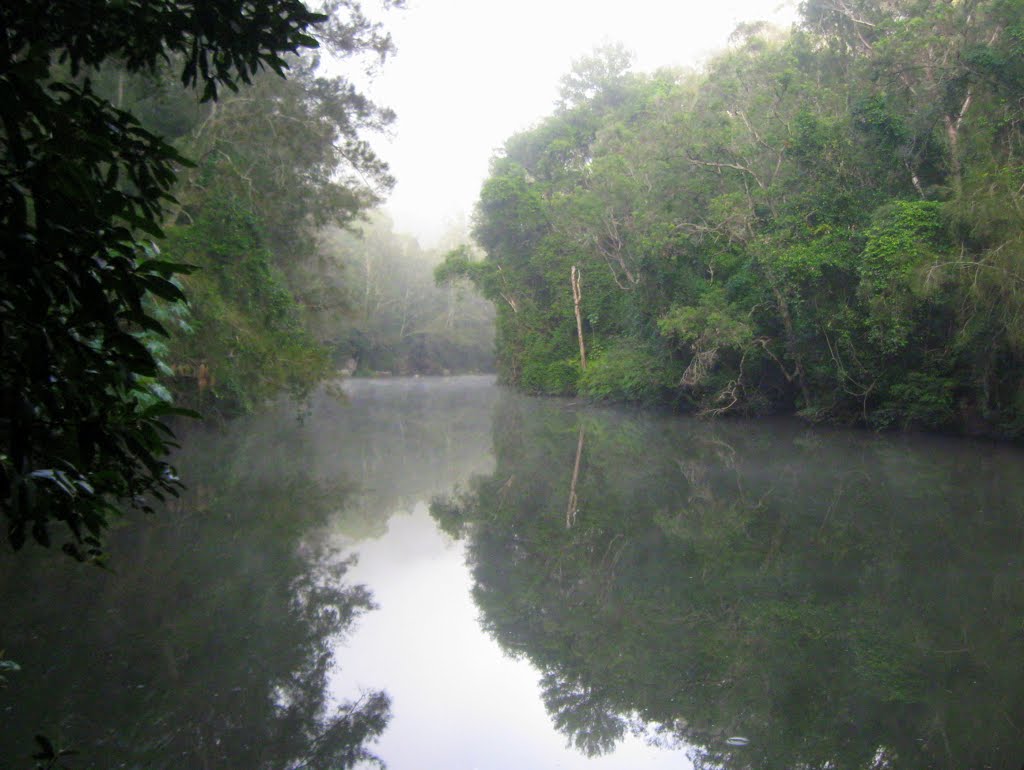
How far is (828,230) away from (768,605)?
12807mm

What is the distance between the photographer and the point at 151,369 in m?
1.73

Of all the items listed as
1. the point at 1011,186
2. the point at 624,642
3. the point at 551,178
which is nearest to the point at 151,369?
the point at 624,642

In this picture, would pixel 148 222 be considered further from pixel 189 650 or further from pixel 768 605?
pixel 768 605

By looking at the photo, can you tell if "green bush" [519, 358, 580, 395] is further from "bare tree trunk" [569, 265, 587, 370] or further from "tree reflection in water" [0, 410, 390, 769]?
"tree reflection in water" [0, 410, 390, 769]

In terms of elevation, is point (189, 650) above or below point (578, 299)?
below

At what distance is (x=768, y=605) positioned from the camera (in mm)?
5594

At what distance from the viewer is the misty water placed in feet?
12.4

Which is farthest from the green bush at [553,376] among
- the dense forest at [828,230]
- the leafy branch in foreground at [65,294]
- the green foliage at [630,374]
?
the leafy branch in foreground at [65,294]

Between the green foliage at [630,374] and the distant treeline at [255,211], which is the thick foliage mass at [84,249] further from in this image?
the green foliage at [630,374]

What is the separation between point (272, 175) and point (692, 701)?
608 inches

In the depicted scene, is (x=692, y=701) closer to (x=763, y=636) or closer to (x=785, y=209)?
(x=763, y=636)

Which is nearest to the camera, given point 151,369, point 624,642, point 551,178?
point 151,369

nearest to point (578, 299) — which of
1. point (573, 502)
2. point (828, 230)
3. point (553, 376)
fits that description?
point (553, 376)

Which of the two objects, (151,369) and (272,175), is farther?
(272,175)
